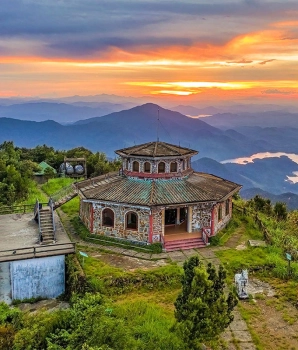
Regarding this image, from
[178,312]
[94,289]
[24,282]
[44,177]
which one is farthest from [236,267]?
[44,177]

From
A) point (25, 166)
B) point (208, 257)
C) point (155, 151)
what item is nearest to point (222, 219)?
point (208, 257)

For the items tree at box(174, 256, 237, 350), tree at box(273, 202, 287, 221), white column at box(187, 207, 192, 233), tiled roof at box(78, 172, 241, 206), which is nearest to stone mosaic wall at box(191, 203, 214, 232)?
white column at box(187, 207, 192, 233)

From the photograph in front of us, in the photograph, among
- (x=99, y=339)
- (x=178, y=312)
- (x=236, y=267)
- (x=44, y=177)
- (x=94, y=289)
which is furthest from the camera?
(x=44, y=177)

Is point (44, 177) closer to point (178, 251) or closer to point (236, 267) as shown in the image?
point (178, 251)

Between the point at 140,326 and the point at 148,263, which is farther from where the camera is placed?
the point at 148,263

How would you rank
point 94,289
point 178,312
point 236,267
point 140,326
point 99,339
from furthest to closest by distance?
point 236,267 → point 94,289 → point 140,326 → point 178,312 → point 99,339

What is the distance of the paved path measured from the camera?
13.7m

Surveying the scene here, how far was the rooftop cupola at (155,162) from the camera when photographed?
23.9 metres

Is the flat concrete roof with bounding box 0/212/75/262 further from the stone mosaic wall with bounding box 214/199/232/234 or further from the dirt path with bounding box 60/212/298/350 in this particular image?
the stone mosaic wall with bounding box 214/199/232/234

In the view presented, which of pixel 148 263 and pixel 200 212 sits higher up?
pixel 200 212

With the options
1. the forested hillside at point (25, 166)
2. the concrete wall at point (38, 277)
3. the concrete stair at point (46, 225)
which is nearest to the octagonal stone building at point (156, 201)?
the concrete stair at point (46, 225)

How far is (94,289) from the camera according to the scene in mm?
16125

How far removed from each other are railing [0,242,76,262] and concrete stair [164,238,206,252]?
20.7ft

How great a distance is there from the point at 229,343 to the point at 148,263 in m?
6.86
